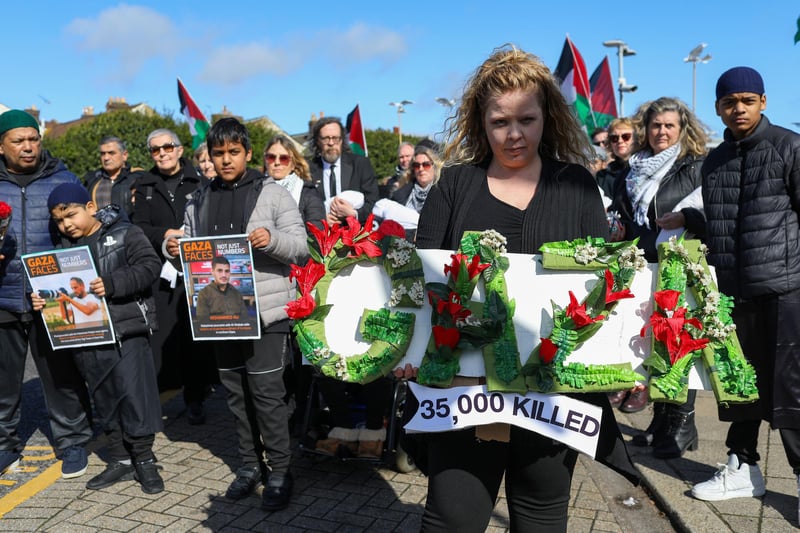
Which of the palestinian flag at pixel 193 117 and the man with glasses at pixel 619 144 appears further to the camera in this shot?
the palestinian flag at pixel 193 117

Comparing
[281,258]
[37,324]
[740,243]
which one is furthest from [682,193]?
[37,324]

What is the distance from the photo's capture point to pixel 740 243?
393cm

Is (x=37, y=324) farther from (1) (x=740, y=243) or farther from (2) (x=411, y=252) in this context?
(1) (x=740, y=243)

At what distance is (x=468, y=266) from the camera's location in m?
2.21

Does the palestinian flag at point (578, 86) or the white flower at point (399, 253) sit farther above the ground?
the palestinian flag at point (578, 86)

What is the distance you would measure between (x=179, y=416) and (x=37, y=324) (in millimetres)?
1743

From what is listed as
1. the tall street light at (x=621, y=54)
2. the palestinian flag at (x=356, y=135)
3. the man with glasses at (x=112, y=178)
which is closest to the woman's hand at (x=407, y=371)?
the man with glasses at (x=112, y=178)

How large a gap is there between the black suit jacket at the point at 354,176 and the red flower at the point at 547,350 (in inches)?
189

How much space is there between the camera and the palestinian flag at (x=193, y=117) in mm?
10180

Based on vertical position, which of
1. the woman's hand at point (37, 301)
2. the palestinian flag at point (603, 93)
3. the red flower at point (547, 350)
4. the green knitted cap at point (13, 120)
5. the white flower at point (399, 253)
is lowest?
the woman's hand at point (37, 301)

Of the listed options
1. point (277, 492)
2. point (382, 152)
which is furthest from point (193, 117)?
point (382, 152)

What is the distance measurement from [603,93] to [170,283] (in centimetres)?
838

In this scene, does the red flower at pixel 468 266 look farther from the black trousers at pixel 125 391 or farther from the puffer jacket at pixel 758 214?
the black trousers at pixel 125 391

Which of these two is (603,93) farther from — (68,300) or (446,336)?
(446,336)
